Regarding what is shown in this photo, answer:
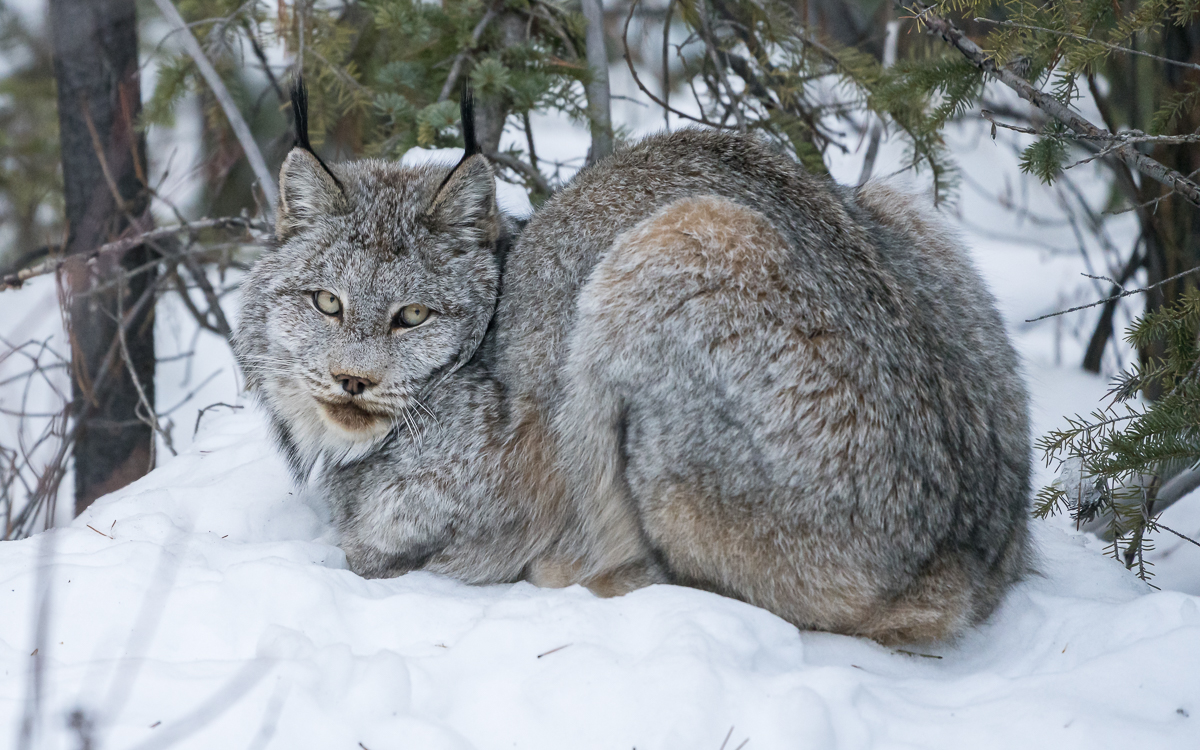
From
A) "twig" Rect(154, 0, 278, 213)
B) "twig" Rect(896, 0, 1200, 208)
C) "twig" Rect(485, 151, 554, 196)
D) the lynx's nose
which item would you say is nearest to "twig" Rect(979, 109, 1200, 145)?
"twig" Rect(896, 0, 1200, 208)

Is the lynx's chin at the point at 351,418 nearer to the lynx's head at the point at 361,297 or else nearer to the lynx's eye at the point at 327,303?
the lynx's head at the point at 361,297

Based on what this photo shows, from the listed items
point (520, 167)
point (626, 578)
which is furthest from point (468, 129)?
point (626, 578)

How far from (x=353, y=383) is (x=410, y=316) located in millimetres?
320

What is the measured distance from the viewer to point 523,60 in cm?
466

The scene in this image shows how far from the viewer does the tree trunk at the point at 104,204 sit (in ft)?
17.4

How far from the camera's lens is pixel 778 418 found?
2.90 m

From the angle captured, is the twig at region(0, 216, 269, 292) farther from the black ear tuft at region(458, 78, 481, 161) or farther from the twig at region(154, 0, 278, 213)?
the black ear tuft at region(458, 78, 481, 161)

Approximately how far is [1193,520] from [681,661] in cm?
403

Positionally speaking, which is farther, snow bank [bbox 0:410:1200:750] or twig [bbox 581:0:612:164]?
twig [bbox 581:0:612:164]

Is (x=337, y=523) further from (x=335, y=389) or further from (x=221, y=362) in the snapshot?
(x=221, y=362)

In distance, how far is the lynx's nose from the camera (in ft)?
10.9

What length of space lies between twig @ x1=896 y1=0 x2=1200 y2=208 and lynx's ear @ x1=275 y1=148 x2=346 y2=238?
214 centimetres

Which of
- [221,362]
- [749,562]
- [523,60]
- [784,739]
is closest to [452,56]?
[523,60]

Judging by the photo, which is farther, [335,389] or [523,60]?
[523,60]
